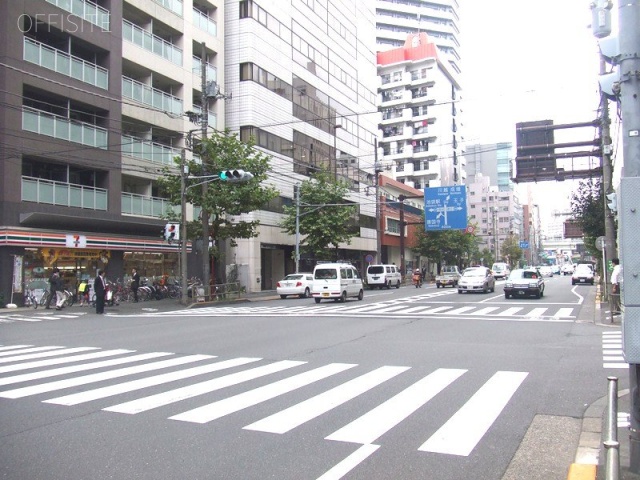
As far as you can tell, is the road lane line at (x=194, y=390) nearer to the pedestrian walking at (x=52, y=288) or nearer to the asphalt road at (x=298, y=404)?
the asphalt road at (x=298, y=404)

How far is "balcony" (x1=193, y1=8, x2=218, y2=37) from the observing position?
3712 cm

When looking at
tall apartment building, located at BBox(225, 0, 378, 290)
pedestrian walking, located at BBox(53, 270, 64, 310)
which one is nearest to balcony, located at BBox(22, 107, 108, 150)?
pedestrian walking, located at BBox(53, 270, 64, 310)

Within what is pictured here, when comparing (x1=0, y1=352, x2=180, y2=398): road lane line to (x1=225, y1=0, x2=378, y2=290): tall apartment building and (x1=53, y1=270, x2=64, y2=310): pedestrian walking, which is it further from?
(x1=225, y1=0, x2=378, y2=290): tall apartment building

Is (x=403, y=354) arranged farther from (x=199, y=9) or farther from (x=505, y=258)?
(x=505, y=258)

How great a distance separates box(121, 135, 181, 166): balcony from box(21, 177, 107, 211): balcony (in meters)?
3.11

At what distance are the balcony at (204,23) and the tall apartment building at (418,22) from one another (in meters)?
66.2

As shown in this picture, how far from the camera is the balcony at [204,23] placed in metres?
37.1

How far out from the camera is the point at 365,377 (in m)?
8.70

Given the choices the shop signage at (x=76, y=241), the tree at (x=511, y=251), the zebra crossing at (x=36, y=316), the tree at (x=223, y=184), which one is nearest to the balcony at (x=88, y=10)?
the tree at (x=223, y=184)

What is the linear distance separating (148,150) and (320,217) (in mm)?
14456

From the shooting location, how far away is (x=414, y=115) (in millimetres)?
86188

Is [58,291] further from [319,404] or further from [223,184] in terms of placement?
[319,404]

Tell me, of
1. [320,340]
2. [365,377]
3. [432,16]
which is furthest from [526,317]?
[432,16]

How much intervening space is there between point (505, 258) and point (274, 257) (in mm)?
81090
